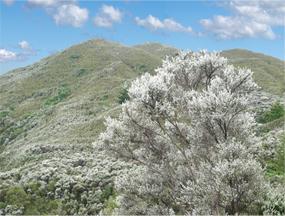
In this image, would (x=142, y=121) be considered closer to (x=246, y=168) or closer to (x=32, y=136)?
(x=246, y=168)

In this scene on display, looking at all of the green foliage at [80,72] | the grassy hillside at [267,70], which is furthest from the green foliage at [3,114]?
the grassy hillside at [267,70]

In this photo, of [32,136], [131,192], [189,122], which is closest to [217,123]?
[189,122]

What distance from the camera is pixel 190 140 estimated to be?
80.3ft

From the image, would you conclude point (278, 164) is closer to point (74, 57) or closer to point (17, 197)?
point (17, 197)

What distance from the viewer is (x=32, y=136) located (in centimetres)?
8619

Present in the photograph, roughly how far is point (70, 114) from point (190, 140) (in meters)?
70.8

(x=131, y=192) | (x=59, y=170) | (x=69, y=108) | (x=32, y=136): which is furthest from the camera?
(x=69, y=108)

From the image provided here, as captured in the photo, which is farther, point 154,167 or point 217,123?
point 154,167

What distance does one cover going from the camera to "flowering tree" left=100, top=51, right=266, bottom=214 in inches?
883

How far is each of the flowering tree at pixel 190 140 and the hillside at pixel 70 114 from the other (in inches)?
656

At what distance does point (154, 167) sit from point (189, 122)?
2.75 m

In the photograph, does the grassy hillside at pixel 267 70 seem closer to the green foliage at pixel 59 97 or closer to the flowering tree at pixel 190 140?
the green foliage at pixel 59 97

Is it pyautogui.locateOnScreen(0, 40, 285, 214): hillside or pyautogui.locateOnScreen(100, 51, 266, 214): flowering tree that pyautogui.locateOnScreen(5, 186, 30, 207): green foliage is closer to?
pyautogui.locateOnScreen(0, 40, 285, 214): hillside

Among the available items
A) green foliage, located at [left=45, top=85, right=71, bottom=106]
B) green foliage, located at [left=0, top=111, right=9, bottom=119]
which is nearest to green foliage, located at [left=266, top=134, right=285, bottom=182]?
green foliage, located at [left=45, top=85, right=71, bottom=106]
